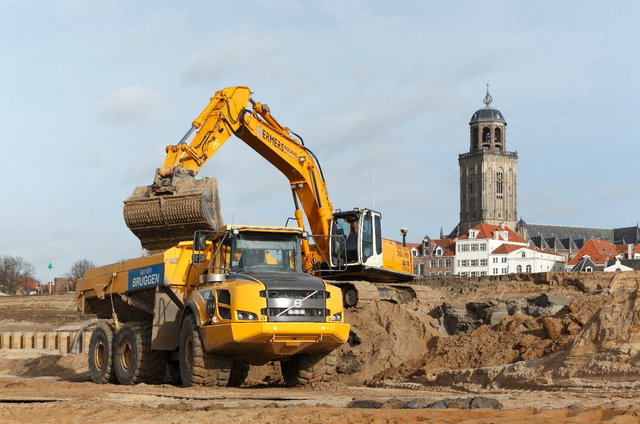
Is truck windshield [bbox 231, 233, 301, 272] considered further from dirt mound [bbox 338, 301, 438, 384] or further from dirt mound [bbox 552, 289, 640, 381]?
dirt mound [bbox 552, 289, 640, 381]

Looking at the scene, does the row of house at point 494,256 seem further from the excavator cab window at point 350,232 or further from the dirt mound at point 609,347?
the dirt mound at point 609,347

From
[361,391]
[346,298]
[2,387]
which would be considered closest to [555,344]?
[361,391]

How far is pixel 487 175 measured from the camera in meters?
164

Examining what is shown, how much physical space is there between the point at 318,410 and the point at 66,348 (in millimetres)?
19738

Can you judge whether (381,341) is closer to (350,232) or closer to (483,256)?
(350,232)

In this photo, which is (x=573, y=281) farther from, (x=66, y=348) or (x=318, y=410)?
(x=318, y=410)

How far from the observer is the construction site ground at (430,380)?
35.5ft

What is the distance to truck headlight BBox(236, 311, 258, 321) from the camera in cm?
1445

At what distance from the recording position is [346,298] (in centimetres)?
2039

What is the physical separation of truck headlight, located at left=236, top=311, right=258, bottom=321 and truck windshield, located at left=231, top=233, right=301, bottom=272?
45.4 inches

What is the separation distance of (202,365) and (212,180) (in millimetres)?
5488

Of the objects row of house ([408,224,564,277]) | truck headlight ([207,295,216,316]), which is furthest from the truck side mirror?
row of house ([408,224,564,277])

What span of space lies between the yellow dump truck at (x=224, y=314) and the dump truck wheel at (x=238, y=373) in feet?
0.07

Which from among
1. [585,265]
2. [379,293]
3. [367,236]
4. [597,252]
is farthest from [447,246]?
[379,293]
